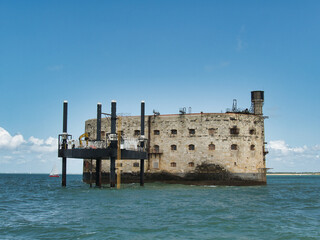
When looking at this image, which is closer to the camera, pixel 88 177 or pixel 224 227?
pixel 224 227

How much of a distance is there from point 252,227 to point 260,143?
102 ft

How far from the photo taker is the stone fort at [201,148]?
45.3 m

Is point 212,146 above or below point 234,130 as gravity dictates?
below

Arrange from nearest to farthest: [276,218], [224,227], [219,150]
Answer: [224,227] → [276,218] → [219,150]

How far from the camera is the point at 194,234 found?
16422 mm

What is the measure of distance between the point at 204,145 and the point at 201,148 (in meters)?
0.48

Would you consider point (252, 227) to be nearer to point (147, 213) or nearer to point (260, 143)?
point (147, 213)

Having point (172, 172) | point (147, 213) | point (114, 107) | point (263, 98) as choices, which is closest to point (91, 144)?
point (114, 107)

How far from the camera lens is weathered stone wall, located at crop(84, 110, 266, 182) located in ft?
149

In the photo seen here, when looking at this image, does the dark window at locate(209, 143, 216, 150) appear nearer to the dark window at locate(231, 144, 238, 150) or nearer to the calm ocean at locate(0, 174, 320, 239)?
the dark window at locate(231, 144, 238, 150)

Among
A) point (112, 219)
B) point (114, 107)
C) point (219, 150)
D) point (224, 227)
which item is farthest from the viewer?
point (219, 150)

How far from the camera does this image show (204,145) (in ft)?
150

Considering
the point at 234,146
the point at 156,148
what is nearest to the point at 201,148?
the point at 234,146

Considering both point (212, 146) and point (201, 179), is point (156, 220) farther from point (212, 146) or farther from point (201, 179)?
point (212, 146)
